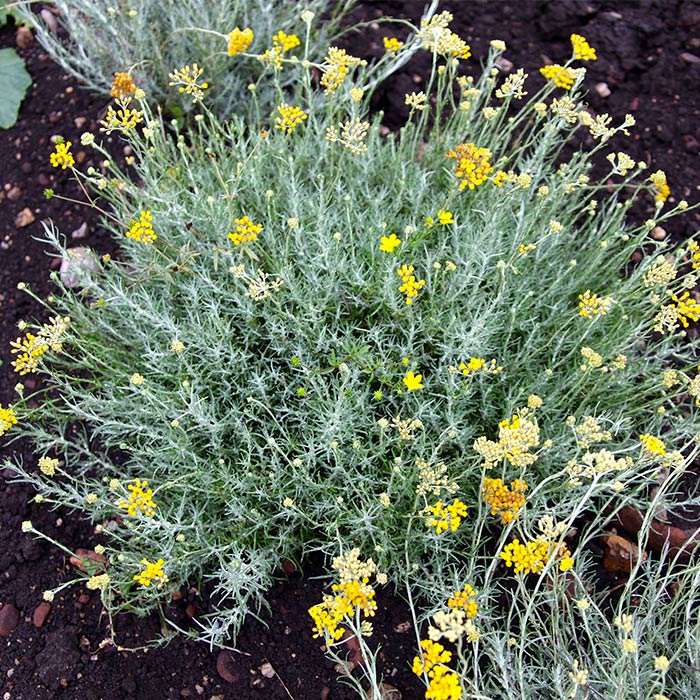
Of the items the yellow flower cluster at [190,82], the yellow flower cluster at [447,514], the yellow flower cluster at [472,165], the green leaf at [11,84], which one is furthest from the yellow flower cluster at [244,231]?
the green leaf at [11,84]

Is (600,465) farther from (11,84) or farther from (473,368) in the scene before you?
(11,84)

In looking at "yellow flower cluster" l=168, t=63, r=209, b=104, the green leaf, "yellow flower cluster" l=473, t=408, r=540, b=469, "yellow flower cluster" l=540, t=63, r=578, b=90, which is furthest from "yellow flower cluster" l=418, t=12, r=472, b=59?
the green leaf

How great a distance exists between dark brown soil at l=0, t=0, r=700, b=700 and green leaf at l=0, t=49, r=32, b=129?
2.2 inches

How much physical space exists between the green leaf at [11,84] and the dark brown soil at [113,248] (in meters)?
0.06

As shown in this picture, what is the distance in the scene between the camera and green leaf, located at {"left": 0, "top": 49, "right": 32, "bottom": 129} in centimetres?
403

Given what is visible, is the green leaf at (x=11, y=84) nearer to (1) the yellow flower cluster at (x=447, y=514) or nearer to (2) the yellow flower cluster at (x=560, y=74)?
(2) the yellow flower cluster at (x=560, y=74)

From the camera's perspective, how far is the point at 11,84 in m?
4.12

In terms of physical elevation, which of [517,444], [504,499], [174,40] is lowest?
[504,499]

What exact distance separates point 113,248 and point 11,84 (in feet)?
4.52

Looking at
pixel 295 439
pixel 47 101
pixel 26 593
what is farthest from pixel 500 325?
pixel 47 101

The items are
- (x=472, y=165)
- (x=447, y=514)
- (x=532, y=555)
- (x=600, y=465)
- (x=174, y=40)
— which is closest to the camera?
(x=600, y=465)

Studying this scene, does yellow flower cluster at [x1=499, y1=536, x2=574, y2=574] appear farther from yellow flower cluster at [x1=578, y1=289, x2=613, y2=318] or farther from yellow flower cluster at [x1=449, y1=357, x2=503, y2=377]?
yellow flower cluster at [x1=578, y1=289, x2=613, y2=318]

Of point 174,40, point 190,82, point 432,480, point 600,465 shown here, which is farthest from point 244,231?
point 174,40

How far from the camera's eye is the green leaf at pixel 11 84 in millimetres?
4027
